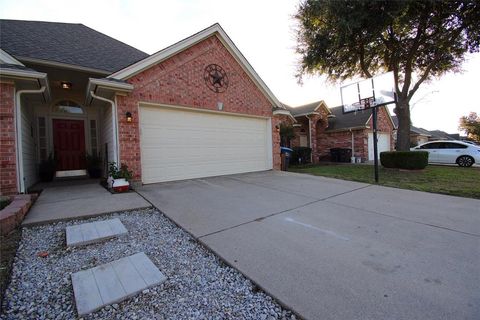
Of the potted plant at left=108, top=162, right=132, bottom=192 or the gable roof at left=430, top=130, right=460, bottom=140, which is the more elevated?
the gable roof at left=430, top=130, right=460, bottom=140

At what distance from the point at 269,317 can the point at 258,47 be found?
Answer: 429 inches

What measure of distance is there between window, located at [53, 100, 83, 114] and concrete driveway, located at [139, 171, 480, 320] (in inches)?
222

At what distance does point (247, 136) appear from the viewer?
888 cm

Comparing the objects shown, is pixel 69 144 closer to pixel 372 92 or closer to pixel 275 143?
pixel 275 143

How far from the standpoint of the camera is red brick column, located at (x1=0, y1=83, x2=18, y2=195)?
465cm

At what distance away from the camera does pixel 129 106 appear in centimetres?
594

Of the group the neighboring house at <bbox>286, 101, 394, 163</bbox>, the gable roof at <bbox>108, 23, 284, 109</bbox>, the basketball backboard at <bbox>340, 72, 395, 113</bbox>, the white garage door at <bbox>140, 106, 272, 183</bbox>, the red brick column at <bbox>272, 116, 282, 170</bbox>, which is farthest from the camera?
the neighboring house at <bbox>286, 101, 394, 163</bbox>

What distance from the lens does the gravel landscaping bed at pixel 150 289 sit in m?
1.68

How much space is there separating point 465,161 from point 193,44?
50.3 feet

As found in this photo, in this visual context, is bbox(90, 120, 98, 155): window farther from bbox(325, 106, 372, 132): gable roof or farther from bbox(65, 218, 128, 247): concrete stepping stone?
bbox(325, 106, 372, 132): gable roof

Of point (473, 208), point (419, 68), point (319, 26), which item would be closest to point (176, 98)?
point (473, 208)

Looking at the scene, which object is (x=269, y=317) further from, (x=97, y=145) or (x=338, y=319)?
(x=97, y=145)

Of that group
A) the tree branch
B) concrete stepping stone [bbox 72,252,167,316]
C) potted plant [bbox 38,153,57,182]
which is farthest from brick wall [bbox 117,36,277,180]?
the tree branch

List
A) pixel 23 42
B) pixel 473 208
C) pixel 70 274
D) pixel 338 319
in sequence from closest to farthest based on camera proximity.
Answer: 1. pixel 338 319
2. pixel 70 274
3. pixel 473 208
4. pixel 23 42
